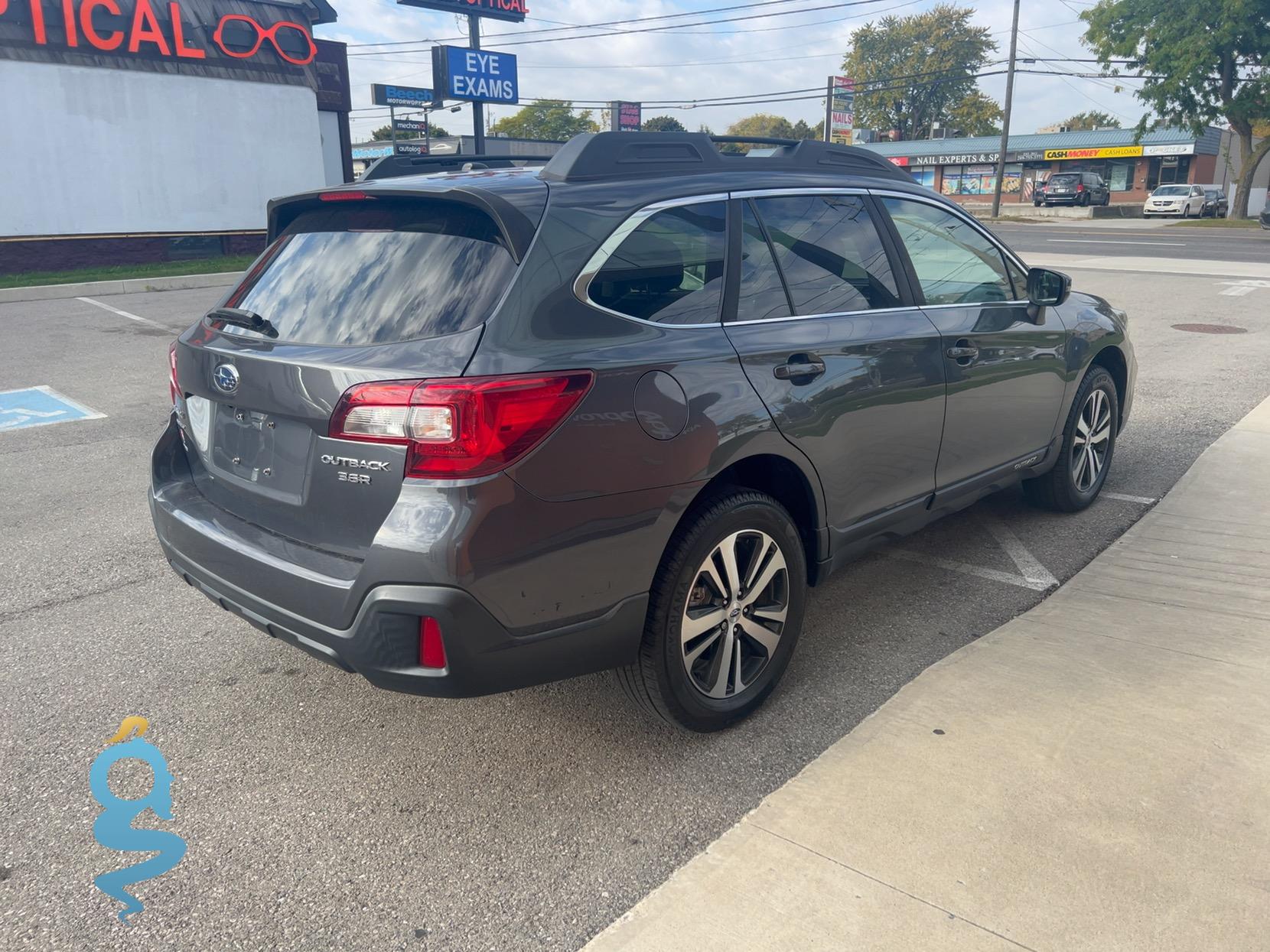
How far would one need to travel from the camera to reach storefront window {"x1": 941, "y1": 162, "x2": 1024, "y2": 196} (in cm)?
6341

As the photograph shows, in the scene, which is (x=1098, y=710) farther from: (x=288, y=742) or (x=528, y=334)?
(x=288, y=742)

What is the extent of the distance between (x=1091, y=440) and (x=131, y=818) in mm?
4675

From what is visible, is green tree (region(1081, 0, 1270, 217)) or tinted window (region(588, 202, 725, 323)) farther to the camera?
green tree (region(1081, 0, 1270, 217))

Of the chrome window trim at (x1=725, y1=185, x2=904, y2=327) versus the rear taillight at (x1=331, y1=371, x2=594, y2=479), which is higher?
the chrome window trim at (x1=725, y1=185, x2=904, y2=327)

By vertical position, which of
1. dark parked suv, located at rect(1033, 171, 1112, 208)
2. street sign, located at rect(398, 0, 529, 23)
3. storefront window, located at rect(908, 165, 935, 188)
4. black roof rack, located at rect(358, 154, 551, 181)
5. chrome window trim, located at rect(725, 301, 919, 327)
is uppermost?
street sign, located at rect(398, 0, 529, 23)

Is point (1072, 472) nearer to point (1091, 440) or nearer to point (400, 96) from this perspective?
point (1091, 440)

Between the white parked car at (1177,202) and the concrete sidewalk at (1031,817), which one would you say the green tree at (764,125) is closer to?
the white parked car at (1177,202)

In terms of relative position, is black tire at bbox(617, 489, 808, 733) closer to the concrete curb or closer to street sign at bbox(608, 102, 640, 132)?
the concrete curb

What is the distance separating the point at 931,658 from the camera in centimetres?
379

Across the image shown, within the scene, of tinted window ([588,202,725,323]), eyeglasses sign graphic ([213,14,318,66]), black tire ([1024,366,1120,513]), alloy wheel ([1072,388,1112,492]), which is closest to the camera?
tinted window ([588,202,725,323])

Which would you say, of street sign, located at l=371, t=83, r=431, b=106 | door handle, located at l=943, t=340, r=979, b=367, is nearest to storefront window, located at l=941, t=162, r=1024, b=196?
street sign, located at l=371, t=83, r=431, b=106

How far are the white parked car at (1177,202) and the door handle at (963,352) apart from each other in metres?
49.4

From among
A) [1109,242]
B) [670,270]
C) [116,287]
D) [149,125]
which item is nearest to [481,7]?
[149,125]

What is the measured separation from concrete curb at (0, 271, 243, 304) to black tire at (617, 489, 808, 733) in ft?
49.5
